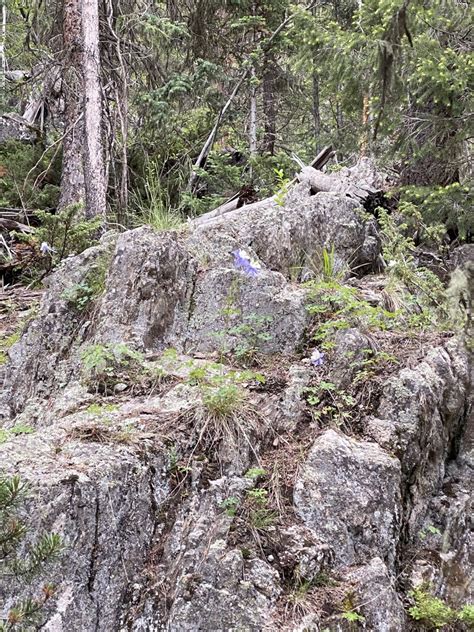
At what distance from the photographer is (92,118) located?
689cm

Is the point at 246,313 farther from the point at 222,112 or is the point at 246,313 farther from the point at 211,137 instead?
the point at 222,112

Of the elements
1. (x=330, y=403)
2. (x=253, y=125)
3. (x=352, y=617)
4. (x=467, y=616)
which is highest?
(x=253, y=125)

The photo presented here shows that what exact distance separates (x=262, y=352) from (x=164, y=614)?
1.97m

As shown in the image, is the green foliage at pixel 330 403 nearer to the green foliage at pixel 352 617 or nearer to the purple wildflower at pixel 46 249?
the green foliage at pixel 352 617

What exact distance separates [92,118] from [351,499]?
19.4ft

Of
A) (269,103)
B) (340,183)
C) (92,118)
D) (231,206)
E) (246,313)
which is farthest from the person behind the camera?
(269,103)

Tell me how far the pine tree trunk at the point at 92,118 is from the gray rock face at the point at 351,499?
489 cm

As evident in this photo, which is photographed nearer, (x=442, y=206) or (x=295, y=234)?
(x=295, y=234)

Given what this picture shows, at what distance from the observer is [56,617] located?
235cm

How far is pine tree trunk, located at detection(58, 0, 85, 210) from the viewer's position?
7324mm

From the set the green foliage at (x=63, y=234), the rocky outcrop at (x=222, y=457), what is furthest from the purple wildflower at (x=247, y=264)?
the green foliage at (x=63, y=234)

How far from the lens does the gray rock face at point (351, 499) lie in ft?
9.27

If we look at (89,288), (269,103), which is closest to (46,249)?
(89,288)

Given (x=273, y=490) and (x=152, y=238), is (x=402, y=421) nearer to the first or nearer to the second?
(x=273, y=490)
